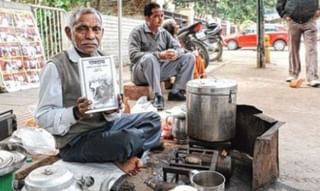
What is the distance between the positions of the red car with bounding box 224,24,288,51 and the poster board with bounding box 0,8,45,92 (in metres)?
11.5

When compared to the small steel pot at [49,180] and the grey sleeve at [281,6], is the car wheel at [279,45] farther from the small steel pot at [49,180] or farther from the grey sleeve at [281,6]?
the small steel pot at [49,180]

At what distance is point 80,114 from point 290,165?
141cm

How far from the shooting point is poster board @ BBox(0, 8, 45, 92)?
4797 millimetres

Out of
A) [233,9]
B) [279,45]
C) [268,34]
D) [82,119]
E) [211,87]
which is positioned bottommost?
[82,119]

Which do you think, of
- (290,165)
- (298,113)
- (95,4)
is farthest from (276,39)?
(290,165)

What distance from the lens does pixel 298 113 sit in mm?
3494

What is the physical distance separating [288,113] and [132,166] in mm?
2023

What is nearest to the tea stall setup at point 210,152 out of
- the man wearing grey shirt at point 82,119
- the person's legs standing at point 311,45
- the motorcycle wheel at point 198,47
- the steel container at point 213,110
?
the steel container at point 213,110

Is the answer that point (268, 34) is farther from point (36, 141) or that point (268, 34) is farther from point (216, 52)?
point (36, 141)

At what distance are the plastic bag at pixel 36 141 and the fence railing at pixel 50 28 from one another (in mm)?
4003

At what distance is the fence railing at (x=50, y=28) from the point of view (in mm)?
5984

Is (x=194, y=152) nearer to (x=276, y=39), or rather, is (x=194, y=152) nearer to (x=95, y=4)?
(x=95, y=4)

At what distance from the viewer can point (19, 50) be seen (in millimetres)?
5121

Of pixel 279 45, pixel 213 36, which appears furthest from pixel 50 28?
pixel 279 45
